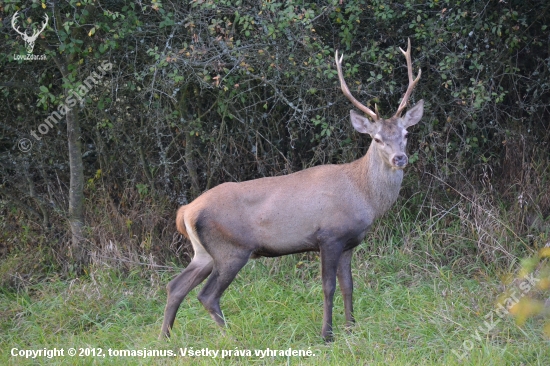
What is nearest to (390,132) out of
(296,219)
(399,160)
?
(399,160)

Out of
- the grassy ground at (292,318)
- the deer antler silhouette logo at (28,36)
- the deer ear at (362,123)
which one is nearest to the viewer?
the grassy ground at (292,318)

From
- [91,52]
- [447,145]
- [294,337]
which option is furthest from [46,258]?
[447,145]

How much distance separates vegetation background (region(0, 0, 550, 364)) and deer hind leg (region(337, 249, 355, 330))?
0.38 feet

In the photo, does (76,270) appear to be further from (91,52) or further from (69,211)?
(91,52)

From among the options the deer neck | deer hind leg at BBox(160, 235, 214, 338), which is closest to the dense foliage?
the deer neck

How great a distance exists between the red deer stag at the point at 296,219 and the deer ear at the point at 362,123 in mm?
12

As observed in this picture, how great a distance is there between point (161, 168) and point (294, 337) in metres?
3.35

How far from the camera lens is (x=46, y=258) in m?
7.69

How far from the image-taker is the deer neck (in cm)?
592

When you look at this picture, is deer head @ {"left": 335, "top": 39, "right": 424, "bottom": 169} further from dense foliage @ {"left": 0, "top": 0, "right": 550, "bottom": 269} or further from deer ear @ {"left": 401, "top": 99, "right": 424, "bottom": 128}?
dense foliage @ {"left": 0, "top": 0, "right": 550, "bottom": 269}

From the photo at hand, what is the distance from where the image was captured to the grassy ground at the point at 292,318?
4985mm

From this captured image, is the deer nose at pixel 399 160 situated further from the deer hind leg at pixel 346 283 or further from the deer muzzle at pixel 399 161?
the deer hind leg at pixel 346 283

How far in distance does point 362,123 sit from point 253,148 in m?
2.17

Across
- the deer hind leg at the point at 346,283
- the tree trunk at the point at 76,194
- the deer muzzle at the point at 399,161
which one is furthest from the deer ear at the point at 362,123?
the tree trunk at the point at 76,194
